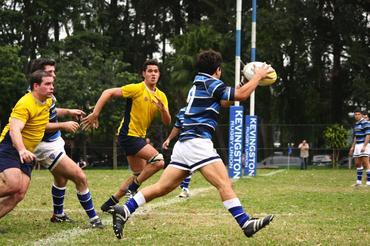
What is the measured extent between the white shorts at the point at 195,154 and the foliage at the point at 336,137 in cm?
3179

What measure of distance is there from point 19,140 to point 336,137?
107 feet

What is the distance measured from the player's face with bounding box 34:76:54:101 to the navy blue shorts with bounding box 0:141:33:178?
677mm

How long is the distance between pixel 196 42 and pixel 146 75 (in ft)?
98.1

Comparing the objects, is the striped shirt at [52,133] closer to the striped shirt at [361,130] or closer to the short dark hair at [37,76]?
the short dark hair at [37,76]

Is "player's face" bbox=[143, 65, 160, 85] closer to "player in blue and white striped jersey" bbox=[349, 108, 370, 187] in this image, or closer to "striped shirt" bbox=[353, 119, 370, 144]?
"player in blue and white striped jersey" bbox=[349, 108, 370, 187]

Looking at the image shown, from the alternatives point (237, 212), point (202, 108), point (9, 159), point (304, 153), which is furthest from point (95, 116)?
point (304, 153)

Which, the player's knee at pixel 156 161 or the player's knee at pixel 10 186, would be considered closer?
the player's knee at pixel 10 186

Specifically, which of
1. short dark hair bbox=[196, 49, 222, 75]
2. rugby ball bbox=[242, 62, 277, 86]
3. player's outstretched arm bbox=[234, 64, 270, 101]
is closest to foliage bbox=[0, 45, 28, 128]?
rugby ball bbox=[242, 62, 277, 86]

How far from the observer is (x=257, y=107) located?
42625 mm

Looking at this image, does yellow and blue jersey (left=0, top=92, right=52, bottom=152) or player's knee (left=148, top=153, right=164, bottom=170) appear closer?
yellow and blue jersey (left=0, top=92, right=52, bottom=152)

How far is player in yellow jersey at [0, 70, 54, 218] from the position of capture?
7.14 metres

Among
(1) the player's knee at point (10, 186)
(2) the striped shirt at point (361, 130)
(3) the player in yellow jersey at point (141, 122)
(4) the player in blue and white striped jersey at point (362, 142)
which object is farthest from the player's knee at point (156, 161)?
(2) the striped shirt at point (361, 130)

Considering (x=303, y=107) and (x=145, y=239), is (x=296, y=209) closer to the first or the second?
(x=145, y=239)

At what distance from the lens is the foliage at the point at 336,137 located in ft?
123
